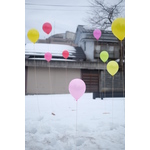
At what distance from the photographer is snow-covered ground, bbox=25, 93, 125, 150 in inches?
52.2

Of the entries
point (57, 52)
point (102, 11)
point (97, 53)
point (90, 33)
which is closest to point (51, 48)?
point (57, 52)

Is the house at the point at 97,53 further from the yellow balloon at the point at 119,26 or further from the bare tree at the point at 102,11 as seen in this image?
the yellow balloon at the point at 119,26

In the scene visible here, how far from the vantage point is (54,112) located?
1782mm

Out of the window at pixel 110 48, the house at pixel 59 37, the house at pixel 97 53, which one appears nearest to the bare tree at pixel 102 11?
the house at pixel 97 53

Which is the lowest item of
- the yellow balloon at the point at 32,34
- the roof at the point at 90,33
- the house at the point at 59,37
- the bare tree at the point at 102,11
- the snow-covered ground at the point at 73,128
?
the snow-covered ground at the point at 73,128

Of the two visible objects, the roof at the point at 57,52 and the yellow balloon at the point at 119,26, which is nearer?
the yellow balloon at the point at 119,26

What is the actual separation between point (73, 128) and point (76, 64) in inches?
89.1

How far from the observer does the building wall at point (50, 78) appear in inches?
102

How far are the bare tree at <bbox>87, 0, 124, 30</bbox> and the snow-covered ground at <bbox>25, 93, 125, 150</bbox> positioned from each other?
1058 mm

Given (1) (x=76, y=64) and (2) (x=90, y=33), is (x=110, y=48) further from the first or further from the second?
(1) (x=76, y=64)

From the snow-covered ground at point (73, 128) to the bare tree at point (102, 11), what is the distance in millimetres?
1058
